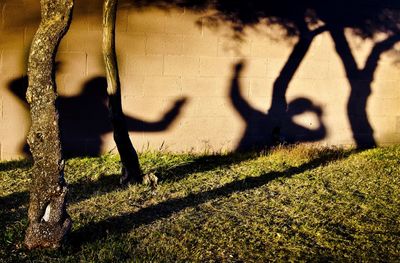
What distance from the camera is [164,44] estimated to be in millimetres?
6672

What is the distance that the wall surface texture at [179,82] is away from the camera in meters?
6.34

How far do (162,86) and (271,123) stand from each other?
5.43ft

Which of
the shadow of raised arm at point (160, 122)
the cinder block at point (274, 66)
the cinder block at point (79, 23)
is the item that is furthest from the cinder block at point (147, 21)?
the cinder block at point (274, 66)

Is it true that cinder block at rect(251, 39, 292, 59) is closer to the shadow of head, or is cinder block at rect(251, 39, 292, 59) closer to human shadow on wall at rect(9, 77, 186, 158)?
the shadow of head

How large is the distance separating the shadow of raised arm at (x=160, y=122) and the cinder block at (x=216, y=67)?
1.58 ft

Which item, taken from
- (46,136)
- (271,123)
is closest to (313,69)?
(271,123)

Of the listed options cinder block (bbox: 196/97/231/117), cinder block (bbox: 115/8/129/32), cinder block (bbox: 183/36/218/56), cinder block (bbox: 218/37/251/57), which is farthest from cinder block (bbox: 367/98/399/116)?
cinder block (bbox: 115/8/129/32)

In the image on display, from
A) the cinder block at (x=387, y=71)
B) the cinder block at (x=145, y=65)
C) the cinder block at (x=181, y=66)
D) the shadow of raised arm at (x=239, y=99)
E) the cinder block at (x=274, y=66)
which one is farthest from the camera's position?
the cinder block at (x=387, y=71)

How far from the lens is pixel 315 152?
6.93m

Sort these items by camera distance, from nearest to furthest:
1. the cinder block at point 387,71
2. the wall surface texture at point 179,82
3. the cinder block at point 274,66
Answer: the wall surface texture at point 179,82 < the cinder block at point 274,66 < the cinder block at point 387,71

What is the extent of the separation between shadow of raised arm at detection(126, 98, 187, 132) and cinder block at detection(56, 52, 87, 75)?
878 millimetres

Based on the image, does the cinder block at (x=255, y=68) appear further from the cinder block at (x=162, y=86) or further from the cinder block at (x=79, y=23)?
the cinder block at (x=79, y=23)

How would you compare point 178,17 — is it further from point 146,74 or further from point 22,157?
point 22,157

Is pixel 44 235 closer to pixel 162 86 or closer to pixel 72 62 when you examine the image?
pixel 72 62
